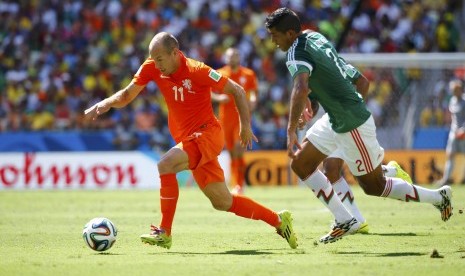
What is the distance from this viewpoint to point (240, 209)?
966 centimetres

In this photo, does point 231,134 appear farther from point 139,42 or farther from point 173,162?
point 139,42

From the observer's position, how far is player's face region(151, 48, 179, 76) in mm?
9305

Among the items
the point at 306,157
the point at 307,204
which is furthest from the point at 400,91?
the point at 306,157

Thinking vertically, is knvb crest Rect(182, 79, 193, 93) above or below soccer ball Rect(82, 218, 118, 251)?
above

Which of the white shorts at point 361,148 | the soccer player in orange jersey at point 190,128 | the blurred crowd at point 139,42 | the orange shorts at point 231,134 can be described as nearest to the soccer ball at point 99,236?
the soccer player in orange jersey at point 190,128

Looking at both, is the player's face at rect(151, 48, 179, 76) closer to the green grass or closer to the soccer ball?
the soccer ball

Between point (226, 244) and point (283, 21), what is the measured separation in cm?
261

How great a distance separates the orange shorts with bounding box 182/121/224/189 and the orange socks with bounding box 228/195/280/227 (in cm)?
30

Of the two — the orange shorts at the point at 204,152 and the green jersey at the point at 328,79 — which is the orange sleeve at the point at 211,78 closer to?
the orange shorts at the point at 204,152

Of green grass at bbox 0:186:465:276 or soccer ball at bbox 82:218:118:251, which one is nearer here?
green grass at bbox 0:186:465:276

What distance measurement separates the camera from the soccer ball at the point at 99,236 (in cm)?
918

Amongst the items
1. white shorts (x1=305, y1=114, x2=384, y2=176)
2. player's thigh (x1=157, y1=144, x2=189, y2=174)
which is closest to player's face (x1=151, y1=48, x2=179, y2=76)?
player's thigh (x1=157, y1=144, x2=189, y2=174)

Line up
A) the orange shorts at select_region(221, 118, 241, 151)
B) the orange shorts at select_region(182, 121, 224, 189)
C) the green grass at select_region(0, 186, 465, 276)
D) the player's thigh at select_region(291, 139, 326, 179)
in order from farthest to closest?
the orange shorts at select_region(221, 118, 241, 151), the player's thigh at select_region(291, 139, 326, 179), the orange shorts at select_region(182, 121, 224, 189), the green grass at select_region(0, 186, 465, 276)

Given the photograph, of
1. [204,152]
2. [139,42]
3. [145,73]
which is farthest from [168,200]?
[139,42]
